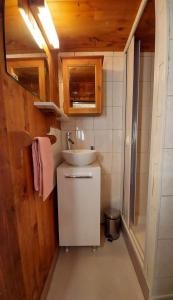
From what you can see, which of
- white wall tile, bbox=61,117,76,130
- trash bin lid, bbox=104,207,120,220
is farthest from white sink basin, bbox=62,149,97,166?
trash bin lid, bbox=104,207,120,220

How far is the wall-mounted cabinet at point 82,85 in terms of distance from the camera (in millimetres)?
1559

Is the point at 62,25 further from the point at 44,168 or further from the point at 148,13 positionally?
the point at 44,168

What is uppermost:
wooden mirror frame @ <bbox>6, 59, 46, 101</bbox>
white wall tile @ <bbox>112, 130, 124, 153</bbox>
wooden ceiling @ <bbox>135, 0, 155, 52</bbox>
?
wooden ceiling @ <bbox>135, 0, 155, 52</bbox>

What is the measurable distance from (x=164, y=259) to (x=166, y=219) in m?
0.26

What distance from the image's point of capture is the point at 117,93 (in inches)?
70.0

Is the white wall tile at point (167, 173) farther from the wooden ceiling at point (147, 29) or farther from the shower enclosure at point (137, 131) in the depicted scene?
the wooden ceiling at point (147, 29)

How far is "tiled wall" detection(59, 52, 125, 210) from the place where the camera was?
1.75 m

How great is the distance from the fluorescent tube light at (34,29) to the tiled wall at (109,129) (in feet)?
2.04

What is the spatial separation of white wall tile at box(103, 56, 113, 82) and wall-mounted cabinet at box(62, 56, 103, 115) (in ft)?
0.65

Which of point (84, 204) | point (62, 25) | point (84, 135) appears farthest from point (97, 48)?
point (84, 204)

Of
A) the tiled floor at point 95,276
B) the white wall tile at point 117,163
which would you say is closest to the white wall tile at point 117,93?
the white wall tile at point 117,163

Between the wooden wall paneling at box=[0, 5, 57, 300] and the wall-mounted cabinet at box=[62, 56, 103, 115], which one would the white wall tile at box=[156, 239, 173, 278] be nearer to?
the wooden wall paneling at box=[0, 5, 57, 300]

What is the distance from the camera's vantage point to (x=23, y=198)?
2.56ft

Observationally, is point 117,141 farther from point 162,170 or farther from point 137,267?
point 137,267
